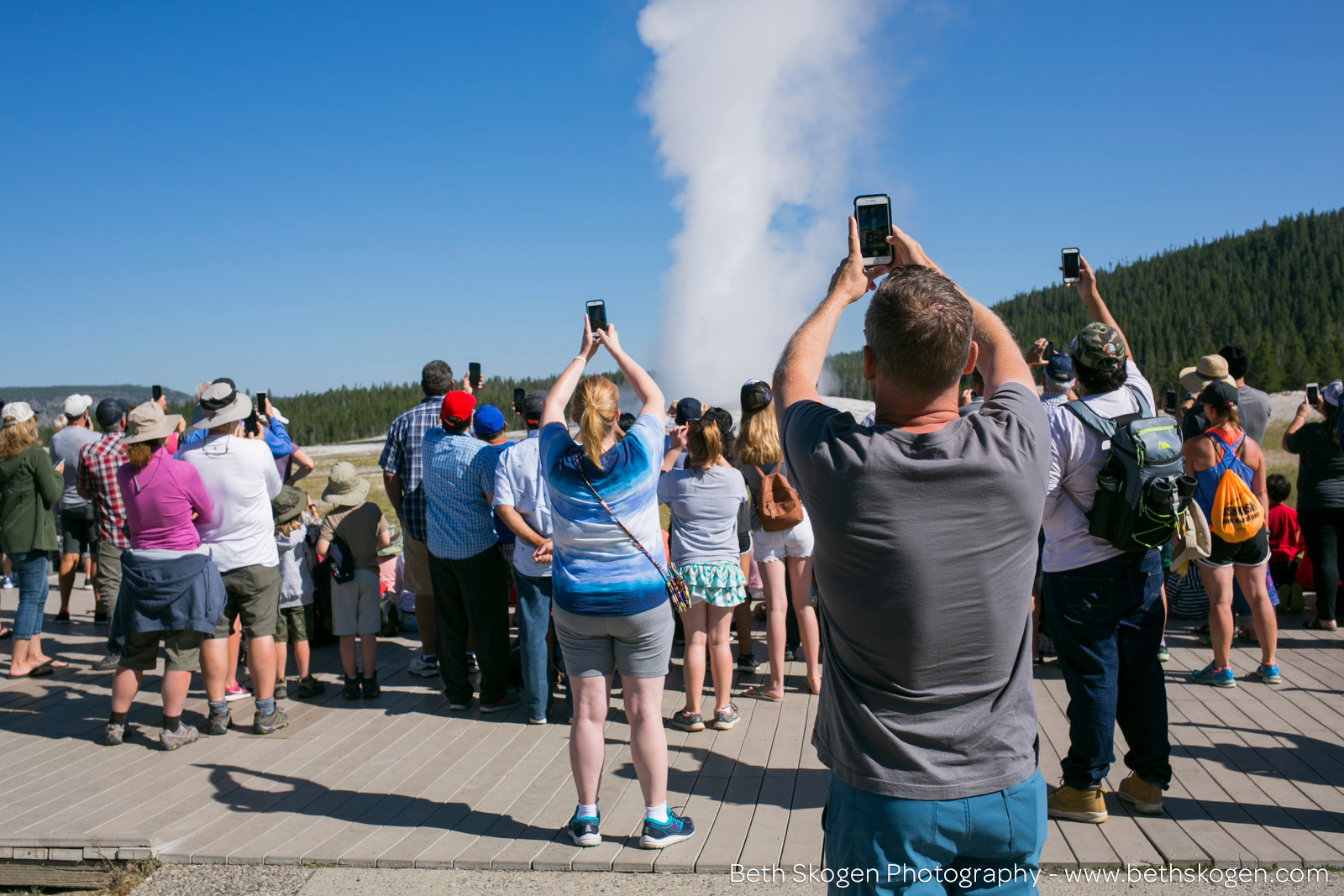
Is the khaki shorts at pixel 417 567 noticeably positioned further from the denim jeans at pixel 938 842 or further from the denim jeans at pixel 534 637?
the denim jeans at pixel 938 842

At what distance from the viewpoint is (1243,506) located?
5391 mm

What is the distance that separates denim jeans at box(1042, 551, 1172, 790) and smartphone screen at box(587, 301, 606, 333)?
2.28 meters

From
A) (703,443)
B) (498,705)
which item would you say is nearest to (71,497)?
(498,705)

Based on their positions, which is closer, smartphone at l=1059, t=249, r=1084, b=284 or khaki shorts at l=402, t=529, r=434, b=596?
smartphone at l=1059, t=249, r=1084, b=284

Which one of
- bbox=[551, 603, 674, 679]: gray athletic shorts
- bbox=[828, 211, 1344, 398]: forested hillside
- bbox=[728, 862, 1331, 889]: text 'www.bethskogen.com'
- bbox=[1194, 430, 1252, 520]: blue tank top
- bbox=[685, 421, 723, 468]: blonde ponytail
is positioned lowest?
bbox=[728, 862, 1331, 889]: text 'www.bethskogen.com'

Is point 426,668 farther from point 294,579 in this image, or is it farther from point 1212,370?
point 1212,370

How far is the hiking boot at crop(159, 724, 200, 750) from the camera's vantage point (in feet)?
17.0

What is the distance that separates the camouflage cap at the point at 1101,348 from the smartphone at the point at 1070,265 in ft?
1.11

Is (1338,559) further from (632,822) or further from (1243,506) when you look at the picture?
(632,822)

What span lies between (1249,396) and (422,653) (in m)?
7.07

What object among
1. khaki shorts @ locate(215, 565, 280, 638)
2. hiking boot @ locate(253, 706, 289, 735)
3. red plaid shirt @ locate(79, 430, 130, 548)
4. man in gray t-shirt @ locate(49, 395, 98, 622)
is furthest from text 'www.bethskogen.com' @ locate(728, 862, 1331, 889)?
man in gray t-shirt @ locate(49, 395, 98, 622)

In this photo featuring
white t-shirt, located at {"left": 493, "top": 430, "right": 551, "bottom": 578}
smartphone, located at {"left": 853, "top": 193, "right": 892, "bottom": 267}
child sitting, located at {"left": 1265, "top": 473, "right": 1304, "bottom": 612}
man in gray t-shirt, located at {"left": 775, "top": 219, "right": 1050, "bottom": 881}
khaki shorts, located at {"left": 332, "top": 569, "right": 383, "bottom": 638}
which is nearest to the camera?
man in gray t-shirt, located at {"left": 775, "top": 219, "right": 1050, "bottom": 881}

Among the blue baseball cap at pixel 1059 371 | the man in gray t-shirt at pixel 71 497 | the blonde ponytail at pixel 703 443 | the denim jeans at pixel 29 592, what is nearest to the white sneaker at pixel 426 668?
the blonde ponytail at pixel 703 443

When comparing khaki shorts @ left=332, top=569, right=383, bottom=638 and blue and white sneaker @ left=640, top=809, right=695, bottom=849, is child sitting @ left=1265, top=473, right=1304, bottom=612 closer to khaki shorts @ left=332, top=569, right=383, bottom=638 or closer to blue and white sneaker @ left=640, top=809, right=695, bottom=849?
blue and white sneaker @ left=640, top=809, right=695, bottom=849
